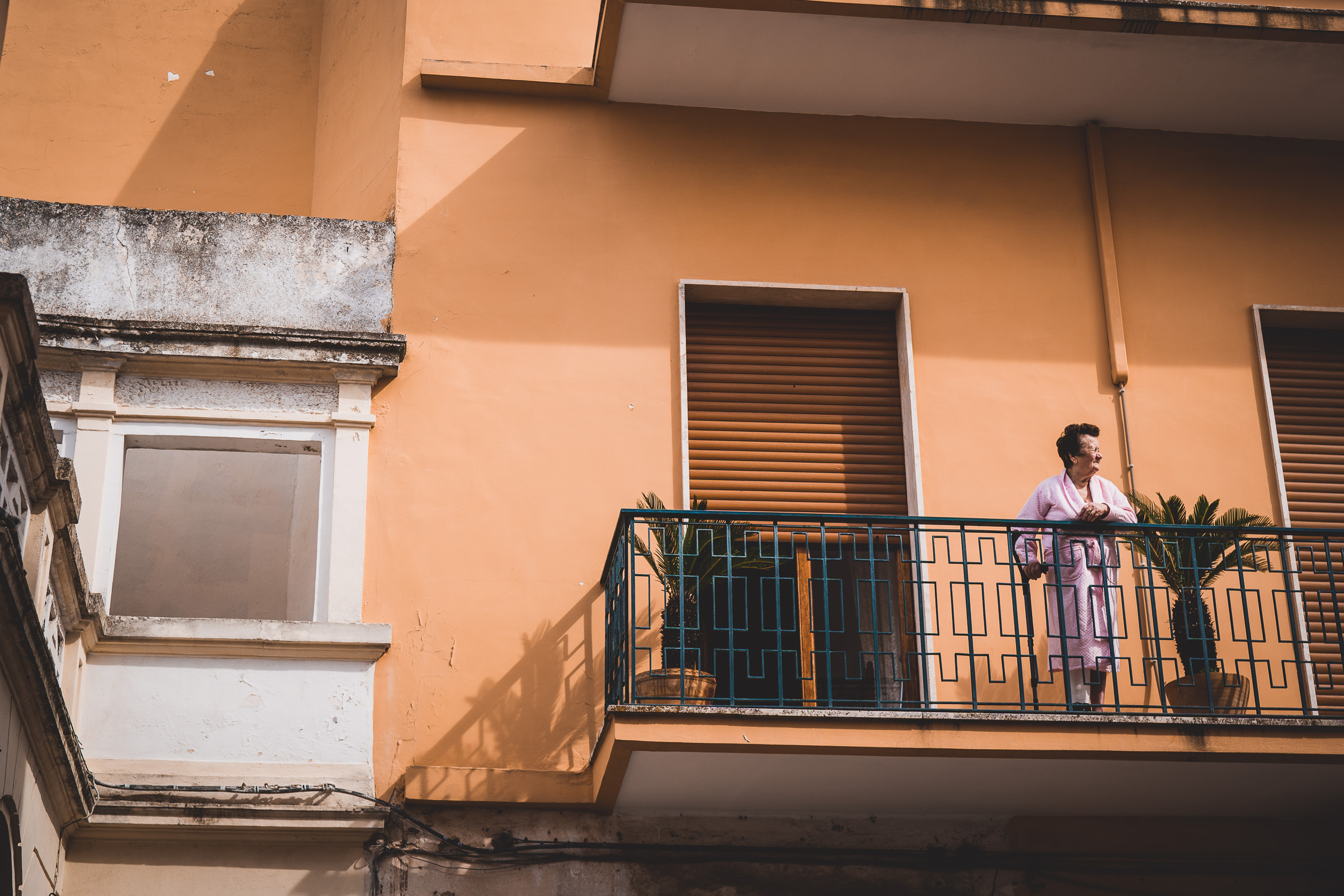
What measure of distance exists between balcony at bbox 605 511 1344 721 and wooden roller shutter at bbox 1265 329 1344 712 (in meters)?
0.03

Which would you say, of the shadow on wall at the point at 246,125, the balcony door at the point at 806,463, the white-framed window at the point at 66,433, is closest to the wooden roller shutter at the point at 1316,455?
the balcony door at the point at 806,463

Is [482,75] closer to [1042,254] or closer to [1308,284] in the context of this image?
[1042,254]

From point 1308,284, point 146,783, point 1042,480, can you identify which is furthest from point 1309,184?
point 146,783

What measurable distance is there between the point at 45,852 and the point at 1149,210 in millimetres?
7187

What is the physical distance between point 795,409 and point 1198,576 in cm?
243

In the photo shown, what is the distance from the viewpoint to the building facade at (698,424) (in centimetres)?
753

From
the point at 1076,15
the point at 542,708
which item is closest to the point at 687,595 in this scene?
the point at 542,708

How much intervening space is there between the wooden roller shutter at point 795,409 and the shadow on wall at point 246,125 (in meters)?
3.08

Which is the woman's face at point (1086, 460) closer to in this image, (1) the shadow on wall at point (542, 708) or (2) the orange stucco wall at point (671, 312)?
(2) the orange stucco wall at point (671, 312)

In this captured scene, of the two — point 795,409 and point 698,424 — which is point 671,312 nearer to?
point 698,424

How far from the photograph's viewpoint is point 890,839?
7938mm

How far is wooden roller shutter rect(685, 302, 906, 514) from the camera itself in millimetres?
8734

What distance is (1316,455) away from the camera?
927 centimetres

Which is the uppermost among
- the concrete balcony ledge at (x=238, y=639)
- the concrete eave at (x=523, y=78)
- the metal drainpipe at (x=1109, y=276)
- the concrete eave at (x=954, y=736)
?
the concrete eave at (x=523, y=78)
